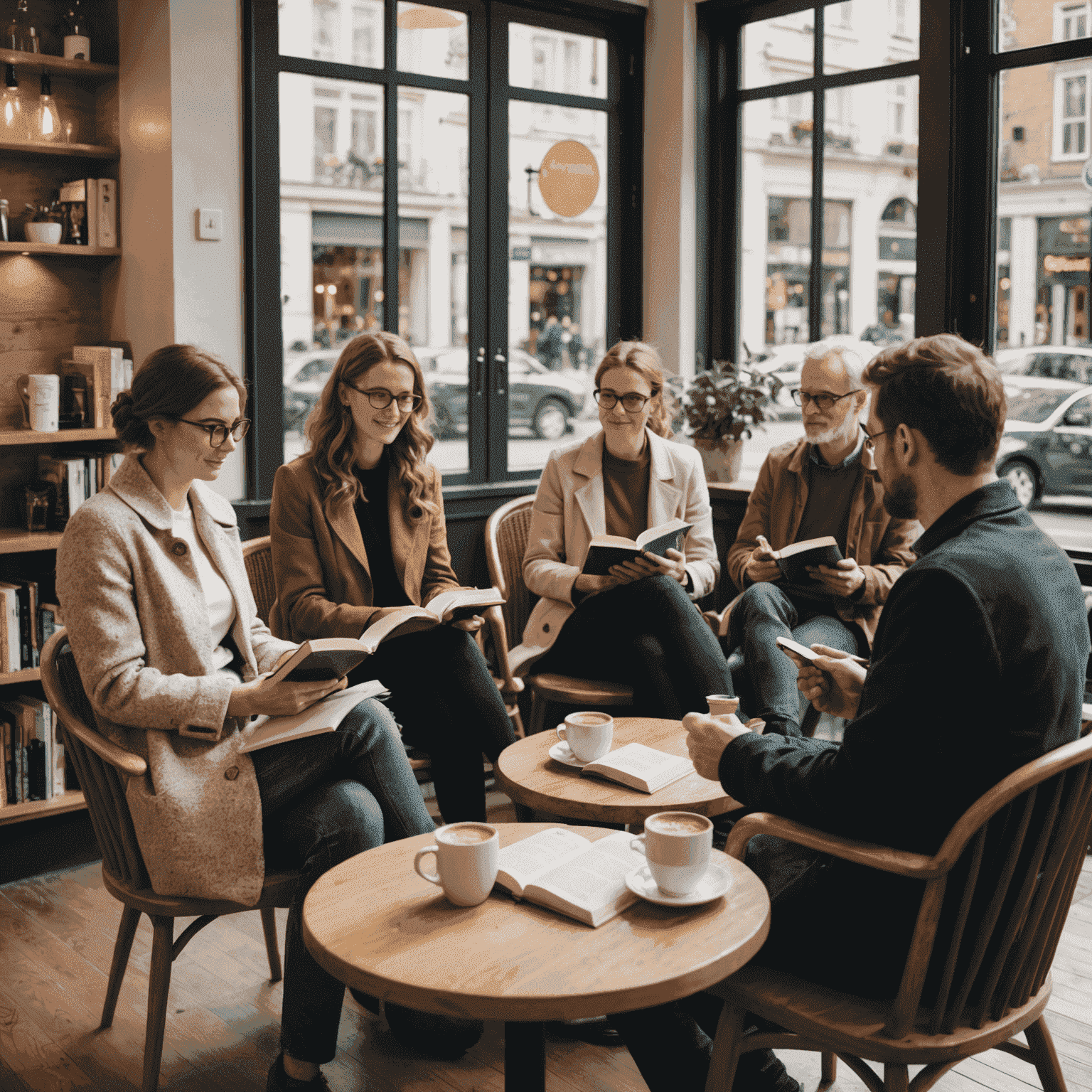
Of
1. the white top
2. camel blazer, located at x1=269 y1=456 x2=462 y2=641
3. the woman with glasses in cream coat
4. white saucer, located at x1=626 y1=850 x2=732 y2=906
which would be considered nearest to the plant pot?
the woman with glasses in cream coat

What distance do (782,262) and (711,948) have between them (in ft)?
11.6

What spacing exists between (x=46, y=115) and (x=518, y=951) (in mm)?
2842

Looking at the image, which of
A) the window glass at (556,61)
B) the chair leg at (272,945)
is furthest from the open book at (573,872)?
the window glass at (556,61)

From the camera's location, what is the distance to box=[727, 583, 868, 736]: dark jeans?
2969 millimetres

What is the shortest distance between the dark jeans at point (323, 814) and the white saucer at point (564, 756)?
0.27 meters

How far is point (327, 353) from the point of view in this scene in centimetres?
388

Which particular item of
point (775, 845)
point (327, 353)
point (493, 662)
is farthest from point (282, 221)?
point (775, 845)

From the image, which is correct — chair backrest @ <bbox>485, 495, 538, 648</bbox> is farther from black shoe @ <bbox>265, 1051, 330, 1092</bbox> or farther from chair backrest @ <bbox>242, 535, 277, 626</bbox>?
black shoe @ <bbox>265, 1051, 330, 1092</bbox>

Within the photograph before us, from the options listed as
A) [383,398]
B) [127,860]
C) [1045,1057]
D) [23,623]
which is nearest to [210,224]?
[383,398]

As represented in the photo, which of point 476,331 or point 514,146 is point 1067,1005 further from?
point 514,146

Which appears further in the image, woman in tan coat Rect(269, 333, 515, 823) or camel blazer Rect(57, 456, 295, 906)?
woman in tan coat Rect(269, 333, 515, 823)

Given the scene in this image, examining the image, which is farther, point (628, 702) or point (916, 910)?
point (628, 702)

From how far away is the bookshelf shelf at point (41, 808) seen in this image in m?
3.15

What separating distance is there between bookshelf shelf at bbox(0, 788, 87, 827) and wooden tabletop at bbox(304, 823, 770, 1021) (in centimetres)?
187
